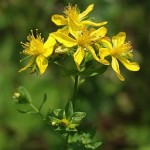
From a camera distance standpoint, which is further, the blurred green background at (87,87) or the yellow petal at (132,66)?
the blurred green background at (87,87)

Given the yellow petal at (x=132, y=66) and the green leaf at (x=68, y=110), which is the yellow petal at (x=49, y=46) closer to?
the green leaf at (x=68, y=110)

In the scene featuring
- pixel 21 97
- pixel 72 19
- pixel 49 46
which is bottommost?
pixel 21 97

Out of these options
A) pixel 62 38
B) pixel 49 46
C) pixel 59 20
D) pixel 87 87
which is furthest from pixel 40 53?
pixel 87 87

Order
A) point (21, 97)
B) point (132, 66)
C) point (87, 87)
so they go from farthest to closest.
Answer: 1. point (87, 87)
2. point (21, 97)
3. point (132, 66)

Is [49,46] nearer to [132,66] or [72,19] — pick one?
[72,19]

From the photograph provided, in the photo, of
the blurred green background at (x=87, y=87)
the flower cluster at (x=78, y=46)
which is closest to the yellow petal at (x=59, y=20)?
the flower cluster at (x=78, y=46)

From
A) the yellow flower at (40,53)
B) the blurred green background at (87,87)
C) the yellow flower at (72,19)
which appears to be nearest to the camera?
the yellow flower at (40,53)

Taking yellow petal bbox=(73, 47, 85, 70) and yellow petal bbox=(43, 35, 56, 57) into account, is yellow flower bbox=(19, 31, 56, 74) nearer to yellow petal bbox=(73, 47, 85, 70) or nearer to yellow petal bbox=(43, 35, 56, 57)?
yellow petal bbox=(43, 35, 56, 57)
